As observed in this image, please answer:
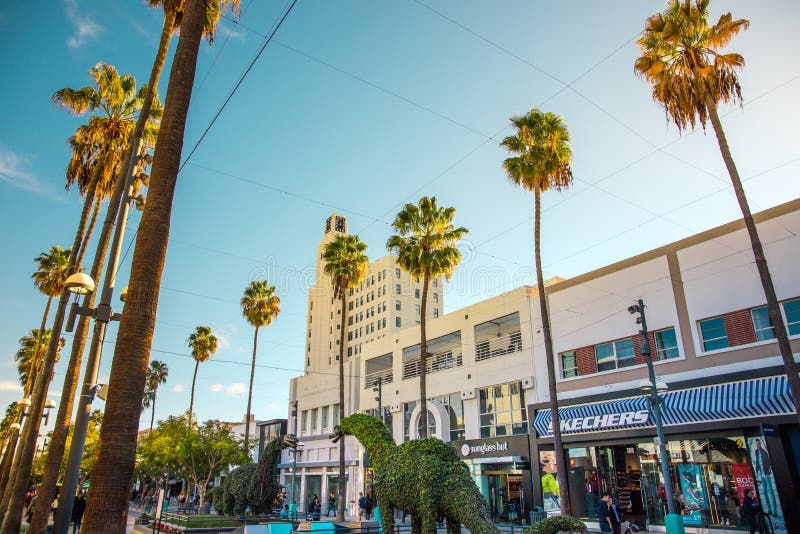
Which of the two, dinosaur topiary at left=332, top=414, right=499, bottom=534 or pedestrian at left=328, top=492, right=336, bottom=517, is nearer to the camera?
dinosaur topiary at left=332, top=414, right=499, bottom=534

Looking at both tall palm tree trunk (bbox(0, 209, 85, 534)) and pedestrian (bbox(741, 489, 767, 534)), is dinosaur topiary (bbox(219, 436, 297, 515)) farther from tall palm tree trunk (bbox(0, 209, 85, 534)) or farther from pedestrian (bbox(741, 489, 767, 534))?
pedestrian (bbox(741, 489, 767, 534))

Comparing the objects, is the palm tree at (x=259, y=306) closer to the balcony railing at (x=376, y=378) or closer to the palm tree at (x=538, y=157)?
the balcony railing at (x=376, y=378)

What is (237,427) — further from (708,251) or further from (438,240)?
(708,251)

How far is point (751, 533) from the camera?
18891 millimetres

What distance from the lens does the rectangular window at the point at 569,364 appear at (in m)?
28.7

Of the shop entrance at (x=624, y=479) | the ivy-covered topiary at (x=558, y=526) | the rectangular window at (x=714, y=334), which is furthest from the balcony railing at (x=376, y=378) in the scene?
the ivy-covered topiary at (x=558, y=526)

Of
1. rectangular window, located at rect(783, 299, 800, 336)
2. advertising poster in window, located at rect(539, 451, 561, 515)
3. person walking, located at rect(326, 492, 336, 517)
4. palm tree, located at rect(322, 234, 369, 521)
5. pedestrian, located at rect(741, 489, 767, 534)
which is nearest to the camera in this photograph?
pedestrian, located at rect(741, 489, 767, 534)

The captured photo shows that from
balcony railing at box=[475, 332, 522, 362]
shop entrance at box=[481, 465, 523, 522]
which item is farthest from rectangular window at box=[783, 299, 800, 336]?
shop entrance at box=[481, 465, 523, 522]

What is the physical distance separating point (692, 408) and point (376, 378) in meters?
28.9

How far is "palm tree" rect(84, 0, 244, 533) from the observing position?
25.6 feet

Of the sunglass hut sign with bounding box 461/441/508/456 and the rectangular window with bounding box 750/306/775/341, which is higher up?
the rectangular window with bounding box 750/306/775/341

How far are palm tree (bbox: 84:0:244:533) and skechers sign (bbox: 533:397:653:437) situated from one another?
2178cm

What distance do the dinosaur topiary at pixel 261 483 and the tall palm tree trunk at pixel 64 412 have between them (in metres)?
7.36

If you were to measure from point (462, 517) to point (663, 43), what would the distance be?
17.8 meters
